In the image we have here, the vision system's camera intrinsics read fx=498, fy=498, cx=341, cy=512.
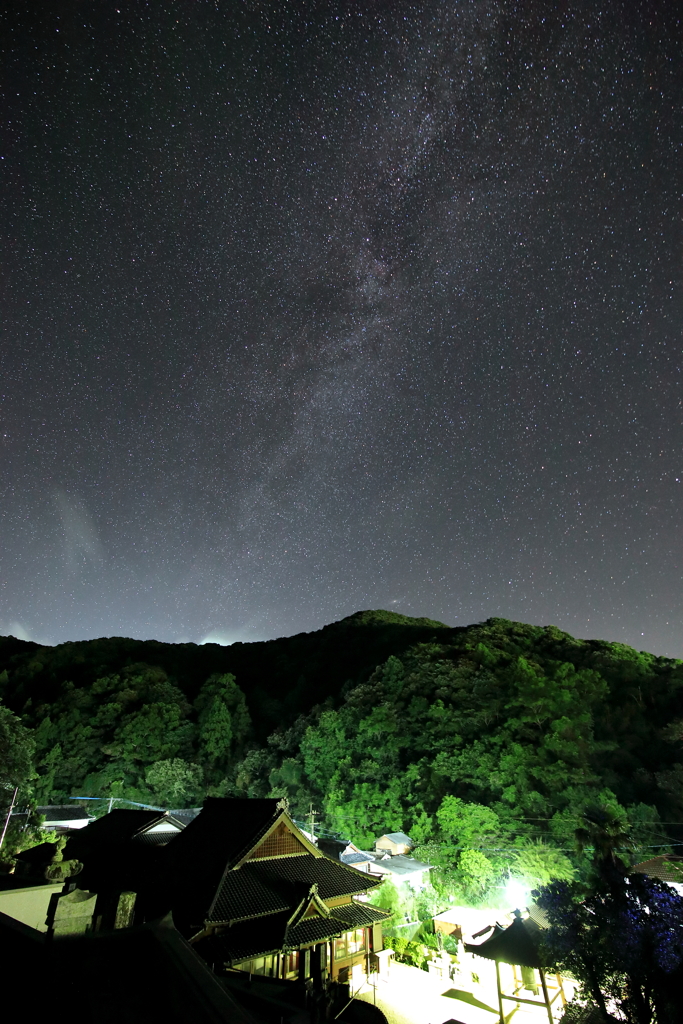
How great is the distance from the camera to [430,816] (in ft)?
103

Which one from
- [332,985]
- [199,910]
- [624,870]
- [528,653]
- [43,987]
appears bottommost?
[332,985]

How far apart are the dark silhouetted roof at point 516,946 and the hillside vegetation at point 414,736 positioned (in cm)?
1269

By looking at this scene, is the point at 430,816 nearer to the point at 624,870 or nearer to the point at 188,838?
the point at 188,838

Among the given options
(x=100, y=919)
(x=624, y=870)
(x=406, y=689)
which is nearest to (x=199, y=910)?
(x=100, y=919)

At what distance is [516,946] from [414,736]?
2374 centimetres

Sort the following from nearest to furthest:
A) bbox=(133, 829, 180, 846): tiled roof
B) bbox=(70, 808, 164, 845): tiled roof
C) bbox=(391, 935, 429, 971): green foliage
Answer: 1. bbox=(391, 935, 429, 971): green foliage
2. bbox=(133, 829, 180, 846): tiled roof
3. bbox=(70, 808, 164, 845): tiled roof

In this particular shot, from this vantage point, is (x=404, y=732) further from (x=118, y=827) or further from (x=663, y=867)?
(x=118, y=827)

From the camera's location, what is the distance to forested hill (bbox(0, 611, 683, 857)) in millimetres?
28984

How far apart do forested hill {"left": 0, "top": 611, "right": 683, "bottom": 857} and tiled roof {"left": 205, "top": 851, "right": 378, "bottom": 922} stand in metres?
12.3

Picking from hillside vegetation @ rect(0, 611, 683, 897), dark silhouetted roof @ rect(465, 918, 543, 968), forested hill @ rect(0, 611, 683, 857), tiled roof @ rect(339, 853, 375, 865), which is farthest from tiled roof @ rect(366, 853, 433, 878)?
dark silhouetted roof @ rect(465, 918, 543, 968)

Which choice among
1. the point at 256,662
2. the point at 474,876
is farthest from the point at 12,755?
the point at 256,662

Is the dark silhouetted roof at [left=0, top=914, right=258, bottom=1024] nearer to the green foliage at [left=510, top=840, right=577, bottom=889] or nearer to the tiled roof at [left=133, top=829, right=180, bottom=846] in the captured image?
the tiled roof at [left=133, top=829, right=180, bottom=846]

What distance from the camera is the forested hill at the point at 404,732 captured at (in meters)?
29.0

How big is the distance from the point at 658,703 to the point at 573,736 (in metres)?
6.87
